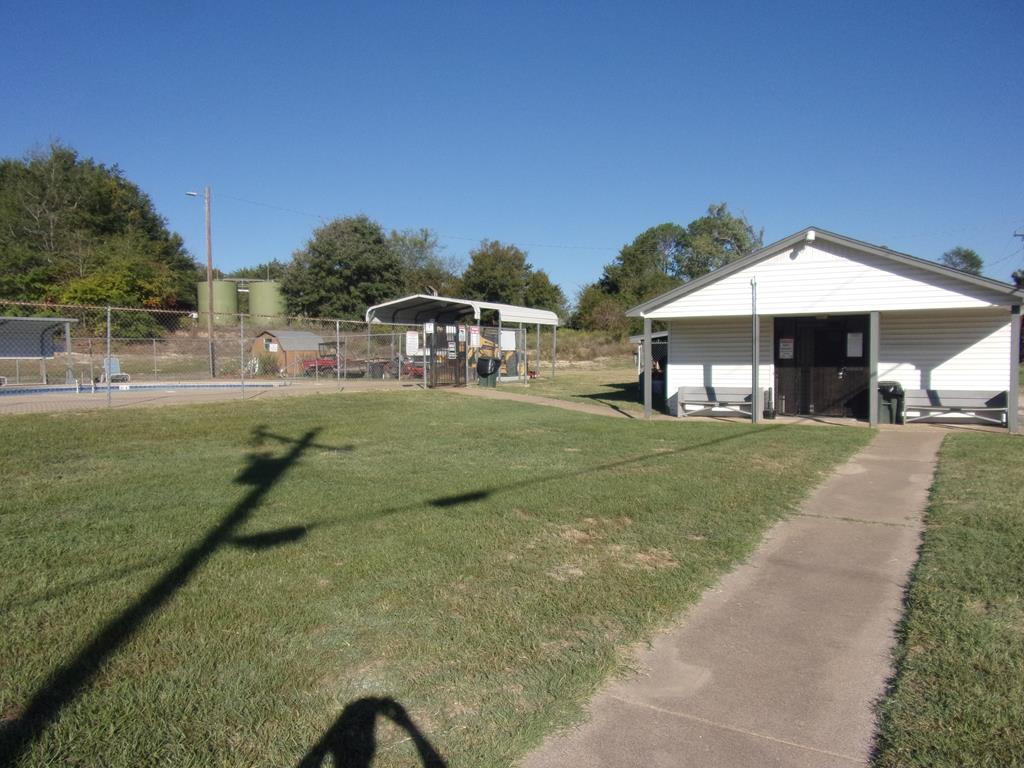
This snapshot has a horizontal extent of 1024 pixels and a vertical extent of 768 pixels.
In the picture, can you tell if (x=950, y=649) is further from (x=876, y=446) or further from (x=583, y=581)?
(x=876, y=446)

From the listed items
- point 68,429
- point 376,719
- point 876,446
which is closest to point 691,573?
point 376,719

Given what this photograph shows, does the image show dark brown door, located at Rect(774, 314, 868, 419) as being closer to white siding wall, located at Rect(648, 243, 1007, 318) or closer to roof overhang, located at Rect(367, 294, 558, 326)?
white siding wall, located at Rect(648, 243, 1007, 318)

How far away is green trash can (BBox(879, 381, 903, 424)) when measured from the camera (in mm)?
15422

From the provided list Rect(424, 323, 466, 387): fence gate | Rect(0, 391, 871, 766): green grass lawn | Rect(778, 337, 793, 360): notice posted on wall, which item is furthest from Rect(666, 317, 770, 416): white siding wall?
Rect(424, 323, 466, 387): fence gate

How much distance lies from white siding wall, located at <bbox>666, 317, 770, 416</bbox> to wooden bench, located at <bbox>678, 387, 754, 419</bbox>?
0.44m

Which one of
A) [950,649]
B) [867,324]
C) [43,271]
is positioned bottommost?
[950,649]

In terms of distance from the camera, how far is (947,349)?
15.7m

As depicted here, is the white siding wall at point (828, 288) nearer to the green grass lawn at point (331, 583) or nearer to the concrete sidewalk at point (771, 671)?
the green grass lawn at point (331, 583)

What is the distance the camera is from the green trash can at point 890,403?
50.6ft

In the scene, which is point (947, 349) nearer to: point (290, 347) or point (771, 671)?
point (771, 671)

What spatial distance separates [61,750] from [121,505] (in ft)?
14.9

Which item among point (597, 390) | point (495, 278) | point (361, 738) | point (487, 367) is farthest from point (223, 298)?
point (361, 738)

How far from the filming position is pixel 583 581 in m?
5.21

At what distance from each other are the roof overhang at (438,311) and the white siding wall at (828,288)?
10.5 metres
